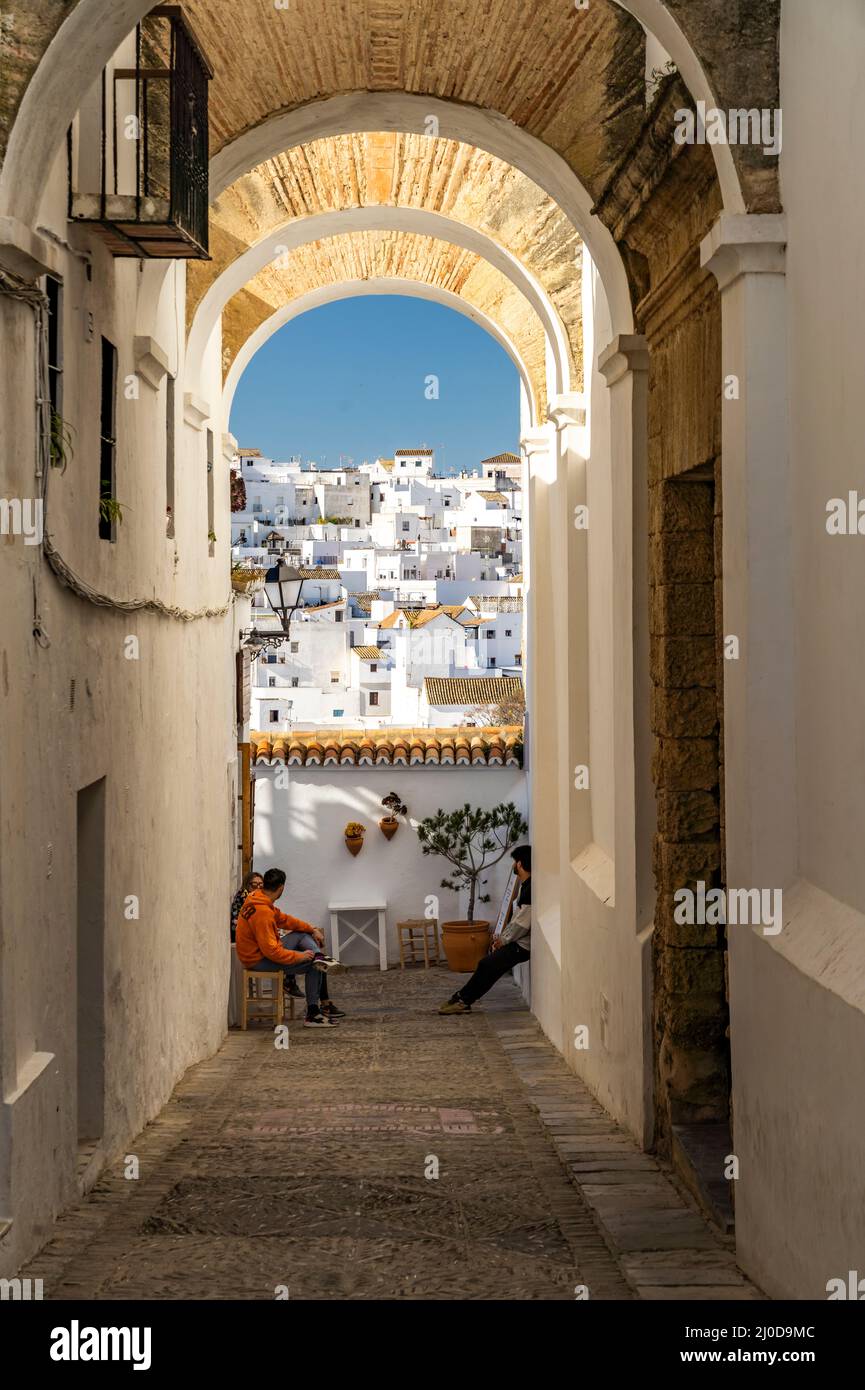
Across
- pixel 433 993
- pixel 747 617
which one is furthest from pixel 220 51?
pixel 433 993

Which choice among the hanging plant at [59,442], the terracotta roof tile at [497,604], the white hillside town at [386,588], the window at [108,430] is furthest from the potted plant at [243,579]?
the terracotta roof tile at [497,604]

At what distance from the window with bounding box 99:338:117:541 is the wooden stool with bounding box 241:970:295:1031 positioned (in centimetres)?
540

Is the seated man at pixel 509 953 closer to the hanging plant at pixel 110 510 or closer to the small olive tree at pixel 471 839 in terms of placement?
the small olive tree at pixel 471 839

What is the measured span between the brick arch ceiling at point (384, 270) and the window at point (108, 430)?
19.1ft

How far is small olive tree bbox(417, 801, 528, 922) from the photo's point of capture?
645 inches

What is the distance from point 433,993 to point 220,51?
9484mm

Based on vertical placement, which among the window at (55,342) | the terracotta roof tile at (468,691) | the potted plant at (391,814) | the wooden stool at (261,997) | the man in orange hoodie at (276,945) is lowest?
the wooden stool at (261,997)

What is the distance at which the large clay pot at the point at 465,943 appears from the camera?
1606cm

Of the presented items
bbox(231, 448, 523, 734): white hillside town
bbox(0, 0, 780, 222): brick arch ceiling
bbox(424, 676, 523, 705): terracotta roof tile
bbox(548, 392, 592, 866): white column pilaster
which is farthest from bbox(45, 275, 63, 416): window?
bbox(424, 676, 523, 705): terracotta roof tile

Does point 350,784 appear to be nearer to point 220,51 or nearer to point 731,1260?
point 220,51

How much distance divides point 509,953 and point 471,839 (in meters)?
4.55

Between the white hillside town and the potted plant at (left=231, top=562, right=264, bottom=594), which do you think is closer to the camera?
the potted plant at (left=231, top=562, right=264, bottom=594)

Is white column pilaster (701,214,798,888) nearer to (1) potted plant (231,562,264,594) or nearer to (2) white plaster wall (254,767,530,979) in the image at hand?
(1) potted plant (231,562,264,594)

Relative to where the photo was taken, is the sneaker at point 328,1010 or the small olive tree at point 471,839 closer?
the sneaker at point 328,1010
